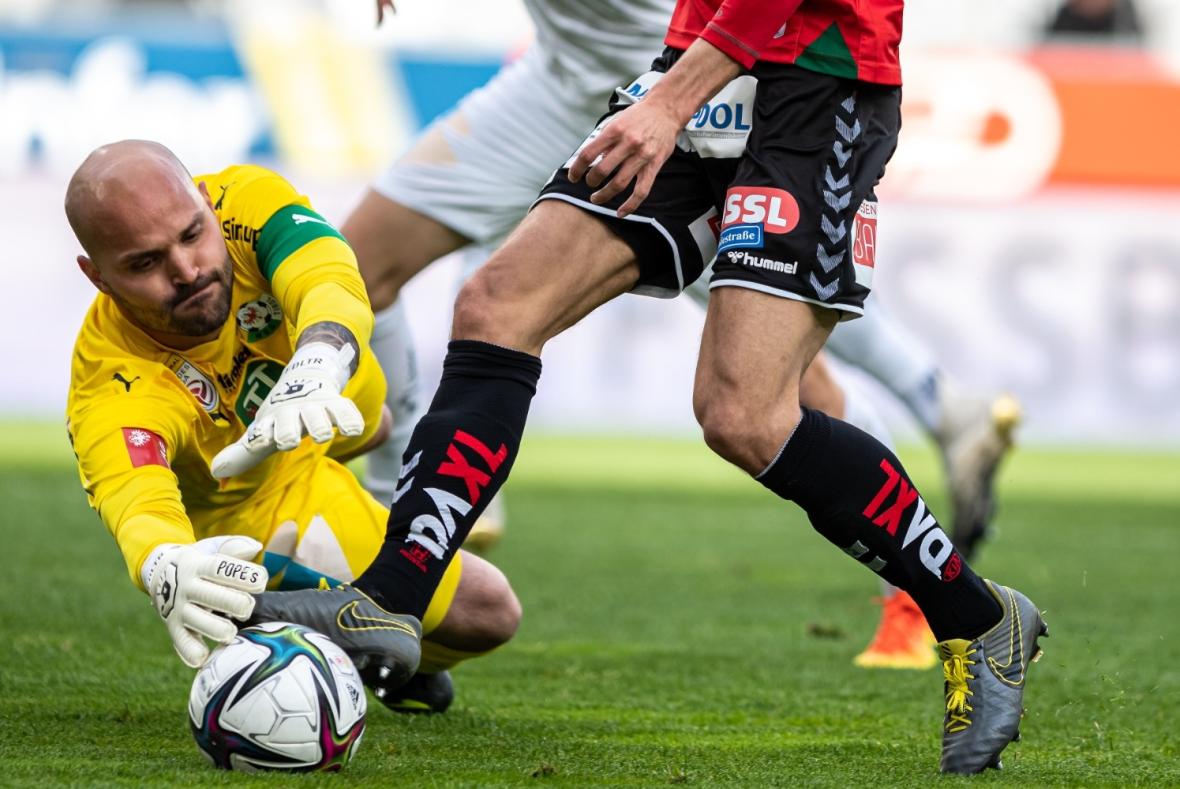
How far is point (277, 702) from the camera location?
2906 millimetres

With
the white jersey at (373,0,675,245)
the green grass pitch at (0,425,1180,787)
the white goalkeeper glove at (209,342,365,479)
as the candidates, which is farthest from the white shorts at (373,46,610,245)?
the white goalkeeper glove at (209,342,365,479)

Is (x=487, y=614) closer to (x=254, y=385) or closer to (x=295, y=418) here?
(x=254, y=385)

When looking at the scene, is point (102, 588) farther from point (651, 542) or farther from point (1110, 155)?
point (1110, 155)

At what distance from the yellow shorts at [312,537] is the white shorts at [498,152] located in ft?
4.33

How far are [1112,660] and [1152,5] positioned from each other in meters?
13.1

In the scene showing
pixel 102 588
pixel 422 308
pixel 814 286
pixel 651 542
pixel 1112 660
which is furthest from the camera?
pixel 422 308

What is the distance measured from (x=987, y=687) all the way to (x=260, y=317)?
5.26ft

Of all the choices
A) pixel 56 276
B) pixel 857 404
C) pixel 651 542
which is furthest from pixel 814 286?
pixel 56 276

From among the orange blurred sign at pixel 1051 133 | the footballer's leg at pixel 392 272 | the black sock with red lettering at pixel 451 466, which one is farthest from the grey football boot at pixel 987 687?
the orange blurred sign at pixel 1051 133

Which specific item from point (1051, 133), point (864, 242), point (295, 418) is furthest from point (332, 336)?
point (1051, 133)

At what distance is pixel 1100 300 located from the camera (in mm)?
13641

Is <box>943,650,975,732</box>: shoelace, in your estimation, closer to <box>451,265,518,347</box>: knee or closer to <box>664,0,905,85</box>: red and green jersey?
<box>451,265,518,347</box>: knee

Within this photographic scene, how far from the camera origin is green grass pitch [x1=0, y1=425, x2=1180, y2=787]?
3.18m

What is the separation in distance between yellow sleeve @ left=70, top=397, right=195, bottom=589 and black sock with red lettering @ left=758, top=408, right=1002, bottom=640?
108 cm
